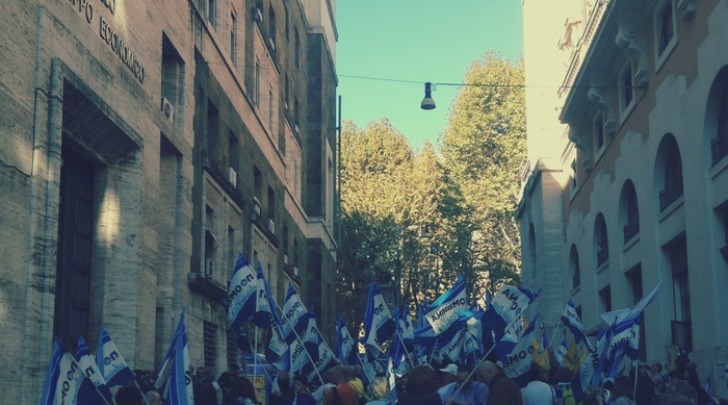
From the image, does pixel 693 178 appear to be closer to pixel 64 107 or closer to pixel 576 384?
pixel 576 384

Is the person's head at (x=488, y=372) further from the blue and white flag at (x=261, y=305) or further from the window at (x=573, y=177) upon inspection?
the window at (x=573, y=177)

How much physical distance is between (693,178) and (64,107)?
452 inches

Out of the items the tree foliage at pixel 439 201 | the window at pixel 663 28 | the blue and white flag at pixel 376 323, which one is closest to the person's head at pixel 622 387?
the blue and white flag at pixel 376 323

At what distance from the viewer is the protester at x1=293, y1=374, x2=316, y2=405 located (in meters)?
13.5

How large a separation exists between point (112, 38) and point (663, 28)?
12136 mm

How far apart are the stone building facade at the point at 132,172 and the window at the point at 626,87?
31.3 ft

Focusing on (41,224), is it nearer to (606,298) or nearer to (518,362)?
(518,362)

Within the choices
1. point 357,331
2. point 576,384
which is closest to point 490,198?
point 357,331

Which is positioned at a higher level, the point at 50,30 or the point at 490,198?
the point at 490,198

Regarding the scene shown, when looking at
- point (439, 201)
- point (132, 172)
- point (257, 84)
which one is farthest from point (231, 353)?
point (439, 201)

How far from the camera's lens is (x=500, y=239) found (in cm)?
5347

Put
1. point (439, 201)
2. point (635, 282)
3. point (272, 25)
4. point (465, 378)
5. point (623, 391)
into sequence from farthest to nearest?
point (439, 201) → point (272, 25) → point (635, 282) → point (623, 391) → point (465, 378)

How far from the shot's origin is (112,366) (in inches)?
421

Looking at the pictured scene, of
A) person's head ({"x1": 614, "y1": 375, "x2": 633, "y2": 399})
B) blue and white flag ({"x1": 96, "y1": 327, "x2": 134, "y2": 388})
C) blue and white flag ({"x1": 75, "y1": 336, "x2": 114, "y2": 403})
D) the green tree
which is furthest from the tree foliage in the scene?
blue and white flag ({"x1": 75, "y1": 336, "x2": 114, "y2": 403})
